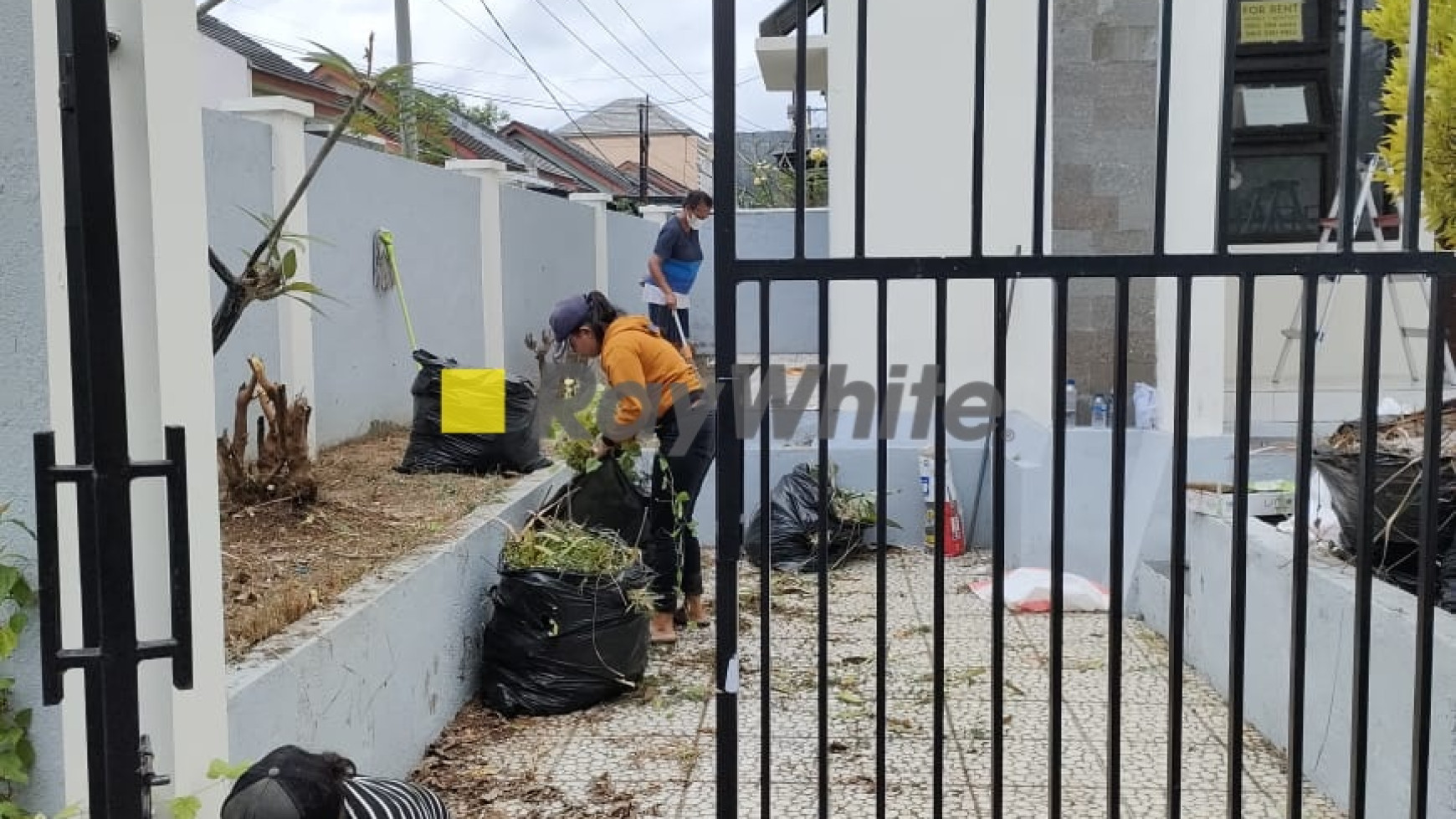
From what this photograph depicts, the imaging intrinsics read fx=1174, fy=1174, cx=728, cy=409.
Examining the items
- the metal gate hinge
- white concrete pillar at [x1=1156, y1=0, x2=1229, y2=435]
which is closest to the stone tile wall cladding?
white concrete pillar at [x1=1156, y1=0, x2=1229, y2=435]

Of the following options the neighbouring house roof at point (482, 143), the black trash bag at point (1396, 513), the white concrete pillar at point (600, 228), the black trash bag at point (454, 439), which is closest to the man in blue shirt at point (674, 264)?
the black trash bag at point (454, 439)

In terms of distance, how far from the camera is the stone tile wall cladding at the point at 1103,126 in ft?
18.1

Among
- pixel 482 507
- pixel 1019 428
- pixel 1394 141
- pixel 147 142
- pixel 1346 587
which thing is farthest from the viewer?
pixel 1019 428

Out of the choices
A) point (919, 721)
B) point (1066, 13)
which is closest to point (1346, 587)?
point (919, 721)

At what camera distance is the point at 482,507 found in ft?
15.8

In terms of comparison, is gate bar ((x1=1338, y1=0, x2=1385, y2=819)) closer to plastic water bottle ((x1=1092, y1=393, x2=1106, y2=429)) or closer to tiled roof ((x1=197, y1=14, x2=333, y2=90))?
plastic water bottle ((x1=1092, y1=393, x2=1106, y2=429))

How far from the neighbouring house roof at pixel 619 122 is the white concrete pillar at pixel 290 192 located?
148 ft

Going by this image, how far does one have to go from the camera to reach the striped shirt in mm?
2012

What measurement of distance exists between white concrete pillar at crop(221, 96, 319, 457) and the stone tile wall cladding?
3569 mm

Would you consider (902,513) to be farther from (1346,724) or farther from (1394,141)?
(1394,141)

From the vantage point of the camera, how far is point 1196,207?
207 inches

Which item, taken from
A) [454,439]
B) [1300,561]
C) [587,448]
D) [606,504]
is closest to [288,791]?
[1300,561]

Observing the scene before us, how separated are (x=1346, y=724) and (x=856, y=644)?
2.11 m

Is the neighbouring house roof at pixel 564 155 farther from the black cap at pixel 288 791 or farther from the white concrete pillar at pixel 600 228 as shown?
the black cap at pixel 288 791
